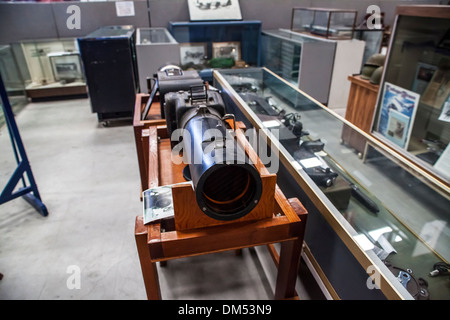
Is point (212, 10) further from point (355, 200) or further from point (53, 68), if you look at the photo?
point (355, 200)

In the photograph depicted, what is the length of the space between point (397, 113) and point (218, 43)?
304 centimetres

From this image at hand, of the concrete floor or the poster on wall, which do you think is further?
the poster on wall

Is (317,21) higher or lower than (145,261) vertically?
higher

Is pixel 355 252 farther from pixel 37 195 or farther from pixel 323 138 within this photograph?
pixel 37 195

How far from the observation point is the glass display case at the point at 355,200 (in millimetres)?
1016

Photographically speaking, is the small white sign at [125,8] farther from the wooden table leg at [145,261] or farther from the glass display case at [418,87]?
the wooden table leg at [145,261]

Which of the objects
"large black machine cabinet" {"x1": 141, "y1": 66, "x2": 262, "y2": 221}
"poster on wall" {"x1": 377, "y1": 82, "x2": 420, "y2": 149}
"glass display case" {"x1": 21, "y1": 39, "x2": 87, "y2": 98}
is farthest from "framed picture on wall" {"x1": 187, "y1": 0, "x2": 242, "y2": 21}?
"large black machine cabinet" {"x1": 141, "y1": 66, "x2": 262, "y2": 221}

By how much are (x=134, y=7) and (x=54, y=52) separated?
1432 mm

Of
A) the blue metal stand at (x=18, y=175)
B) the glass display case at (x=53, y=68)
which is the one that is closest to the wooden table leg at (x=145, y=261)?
the blue metal stand at (x=18, y=175)

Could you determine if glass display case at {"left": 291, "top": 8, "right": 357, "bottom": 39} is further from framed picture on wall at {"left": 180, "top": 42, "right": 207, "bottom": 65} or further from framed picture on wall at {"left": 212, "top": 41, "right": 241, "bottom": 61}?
framed picture on wall at {"left": 180, "top": 42, "right": 207, "bottom": 65}

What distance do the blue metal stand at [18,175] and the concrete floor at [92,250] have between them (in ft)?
0.27

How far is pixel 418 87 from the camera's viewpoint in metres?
2.60

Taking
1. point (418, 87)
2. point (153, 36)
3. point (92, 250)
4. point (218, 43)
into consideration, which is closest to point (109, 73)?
point (153, 36)

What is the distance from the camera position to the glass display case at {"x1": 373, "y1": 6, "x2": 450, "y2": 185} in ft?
7.80
